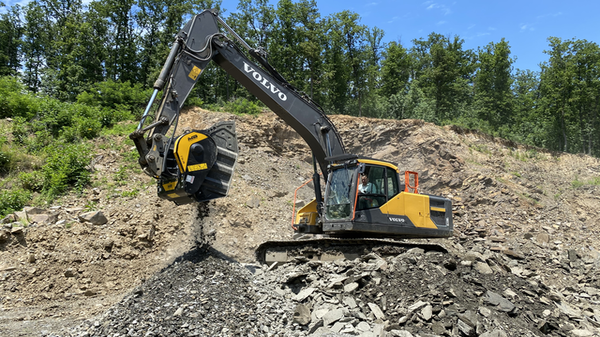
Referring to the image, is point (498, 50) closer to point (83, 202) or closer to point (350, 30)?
point (350, 30)

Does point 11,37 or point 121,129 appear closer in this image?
point 121,129

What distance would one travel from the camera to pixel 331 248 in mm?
8359

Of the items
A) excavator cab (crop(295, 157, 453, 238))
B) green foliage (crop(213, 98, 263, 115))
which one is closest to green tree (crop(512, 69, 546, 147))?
green foliage (crop(213, 98, 263, 115))

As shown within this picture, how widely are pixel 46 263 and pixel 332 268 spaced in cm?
575

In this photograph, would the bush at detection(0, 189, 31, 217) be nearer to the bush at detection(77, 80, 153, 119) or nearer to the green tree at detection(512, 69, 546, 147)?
the bush at detection(77, 80, 153, 119)

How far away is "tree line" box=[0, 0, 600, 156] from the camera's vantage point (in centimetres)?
2691

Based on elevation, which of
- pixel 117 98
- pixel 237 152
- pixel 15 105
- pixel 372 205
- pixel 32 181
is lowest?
pixel 372 205

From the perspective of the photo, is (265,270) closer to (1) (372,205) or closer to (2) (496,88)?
(1) (372,205)

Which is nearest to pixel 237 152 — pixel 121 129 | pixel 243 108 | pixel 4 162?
pixel 4 162

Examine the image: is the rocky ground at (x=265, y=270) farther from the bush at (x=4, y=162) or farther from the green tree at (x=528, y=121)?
the green tree at (x=528, y=121)

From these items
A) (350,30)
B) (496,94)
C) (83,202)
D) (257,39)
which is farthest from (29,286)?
(496,94)

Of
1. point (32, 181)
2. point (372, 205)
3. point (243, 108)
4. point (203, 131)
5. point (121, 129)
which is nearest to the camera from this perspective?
point (203, 131)

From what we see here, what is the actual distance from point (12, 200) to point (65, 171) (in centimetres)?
153

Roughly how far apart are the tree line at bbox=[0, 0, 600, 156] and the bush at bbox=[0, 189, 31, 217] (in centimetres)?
1376
